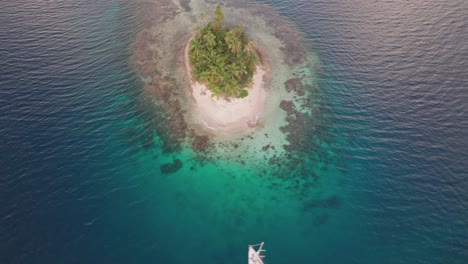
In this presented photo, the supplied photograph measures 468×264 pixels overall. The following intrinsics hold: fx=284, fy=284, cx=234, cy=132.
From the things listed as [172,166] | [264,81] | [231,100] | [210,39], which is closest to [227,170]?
[172,166]

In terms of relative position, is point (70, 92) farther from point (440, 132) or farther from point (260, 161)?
point (440, 132)

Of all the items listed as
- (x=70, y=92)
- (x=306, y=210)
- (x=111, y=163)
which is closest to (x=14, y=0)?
(x=70, y=92)

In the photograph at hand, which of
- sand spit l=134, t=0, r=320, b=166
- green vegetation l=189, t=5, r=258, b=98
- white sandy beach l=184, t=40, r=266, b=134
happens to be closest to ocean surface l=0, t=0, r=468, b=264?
sand spit l=134, t=0, r=320, b=166

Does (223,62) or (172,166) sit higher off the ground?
(223,62)

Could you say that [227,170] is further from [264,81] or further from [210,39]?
[210,39]

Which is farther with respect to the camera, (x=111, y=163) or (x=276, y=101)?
(x=276, y=101)

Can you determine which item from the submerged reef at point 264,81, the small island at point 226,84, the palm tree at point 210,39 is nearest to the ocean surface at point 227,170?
the submerged reef at point 264,81
